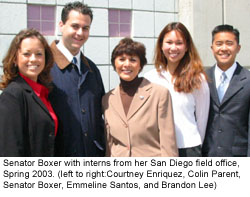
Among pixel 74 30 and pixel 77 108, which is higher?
pixel 74 30

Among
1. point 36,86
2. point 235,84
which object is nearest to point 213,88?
point 235,84

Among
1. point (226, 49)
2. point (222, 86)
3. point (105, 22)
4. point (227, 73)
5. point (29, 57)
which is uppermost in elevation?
point (105, 22)

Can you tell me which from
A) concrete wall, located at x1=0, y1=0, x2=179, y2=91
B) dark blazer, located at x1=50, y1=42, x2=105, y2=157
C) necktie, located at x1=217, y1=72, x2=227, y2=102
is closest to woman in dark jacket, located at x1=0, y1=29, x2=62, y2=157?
dark blazer, located at x1=50, y1=42, x2=105, y2=157

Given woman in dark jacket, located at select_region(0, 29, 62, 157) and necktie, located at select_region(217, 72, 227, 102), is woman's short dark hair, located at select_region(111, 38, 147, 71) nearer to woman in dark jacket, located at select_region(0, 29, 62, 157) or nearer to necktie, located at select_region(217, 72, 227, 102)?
woman in dark jacket, located at select_region(0, 29, 62, 157)

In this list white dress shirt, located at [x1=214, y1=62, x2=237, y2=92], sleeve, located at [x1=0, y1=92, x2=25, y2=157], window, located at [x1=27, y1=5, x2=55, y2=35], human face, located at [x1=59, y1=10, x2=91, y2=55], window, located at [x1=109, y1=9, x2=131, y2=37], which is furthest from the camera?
window, located at [x1=109, y1=9, x2=131, y2=37]

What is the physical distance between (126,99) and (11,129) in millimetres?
1041

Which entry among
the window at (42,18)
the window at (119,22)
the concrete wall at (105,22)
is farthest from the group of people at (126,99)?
the window at (119,22)

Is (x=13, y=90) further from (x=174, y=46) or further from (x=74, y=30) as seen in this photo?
(x=174, y=46)

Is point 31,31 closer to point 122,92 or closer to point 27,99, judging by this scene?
point 27,99

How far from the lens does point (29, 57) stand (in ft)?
8.05

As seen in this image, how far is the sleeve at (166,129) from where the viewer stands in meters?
2.62

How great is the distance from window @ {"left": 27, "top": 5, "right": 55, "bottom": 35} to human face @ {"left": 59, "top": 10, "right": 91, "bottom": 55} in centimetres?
427

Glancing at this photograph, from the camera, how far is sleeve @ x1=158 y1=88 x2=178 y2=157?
8.59ft

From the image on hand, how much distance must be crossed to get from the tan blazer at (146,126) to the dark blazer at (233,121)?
56 centimetres
